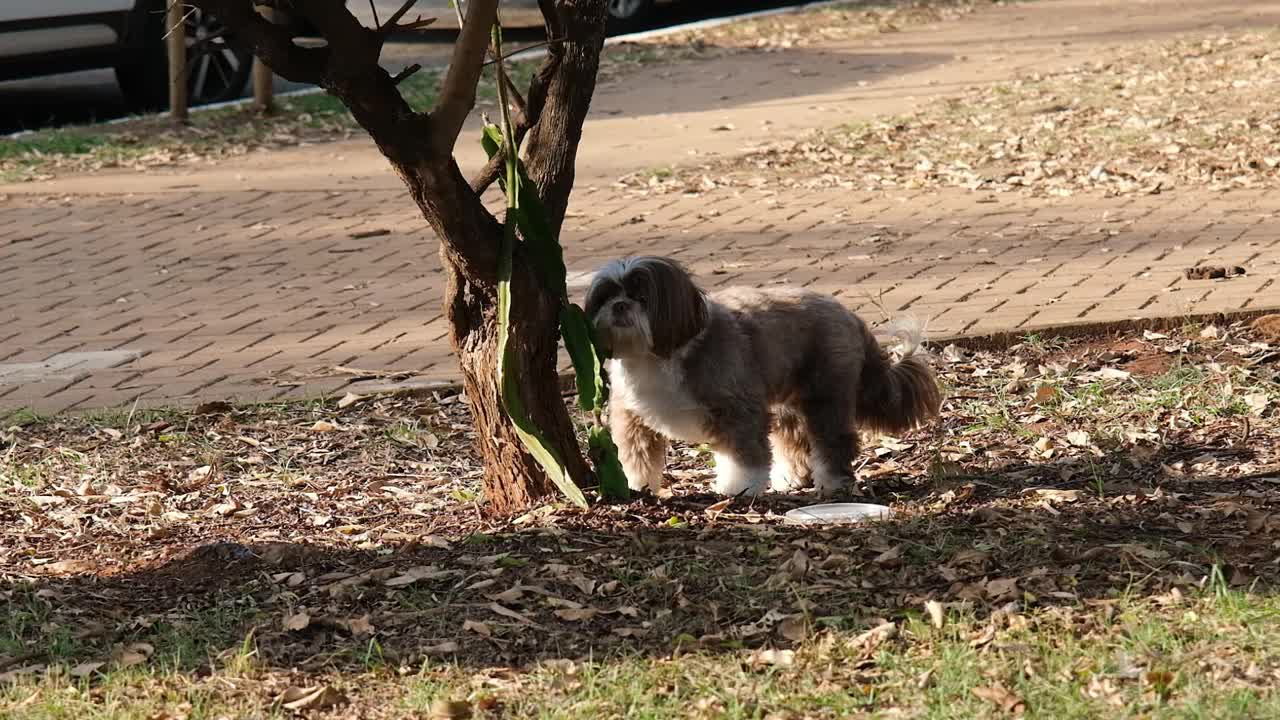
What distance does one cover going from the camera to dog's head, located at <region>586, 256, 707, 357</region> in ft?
17.7

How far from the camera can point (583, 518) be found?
532cm

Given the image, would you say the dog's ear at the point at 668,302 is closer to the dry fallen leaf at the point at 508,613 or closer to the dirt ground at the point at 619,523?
the dirt ground at the point at 619,523

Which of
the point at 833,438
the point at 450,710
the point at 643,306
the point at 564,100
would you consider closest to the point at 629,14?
the point at 833,438

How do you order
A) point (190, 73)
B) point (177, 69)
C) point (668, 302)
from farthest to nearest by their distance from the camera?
point (190, 73) < point (177, 69) < point (668, 302)

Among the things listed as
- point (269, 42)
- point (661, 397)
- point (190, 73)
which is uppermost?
point (269, 42)

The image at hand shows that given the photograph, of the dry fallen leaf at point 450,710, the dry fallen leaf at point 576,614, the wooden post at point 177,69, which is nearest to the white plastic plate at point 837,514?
the dry fallen leaf at point 576,614

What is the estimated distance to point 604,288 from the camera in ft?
17.9

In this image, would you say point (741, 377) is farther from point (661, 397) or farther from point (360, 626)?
point (360, 626)

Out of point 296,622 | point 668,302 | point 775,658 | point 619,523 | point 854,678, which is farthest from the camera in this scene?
point 668,302

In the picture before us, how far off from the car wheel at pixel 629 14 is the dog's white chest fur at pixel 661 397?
1511cm

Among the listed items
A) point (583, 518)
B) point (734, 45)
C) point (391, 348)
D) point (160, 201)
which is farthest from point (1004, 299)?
point (734, 45)

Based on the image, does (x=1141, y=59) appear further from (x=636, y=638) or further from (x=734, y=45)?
(x=636, y=638)

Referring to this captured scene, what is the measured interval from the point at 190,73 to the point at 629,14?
6902 millimetres

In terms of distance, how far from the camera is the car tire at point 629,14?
2041 cm
